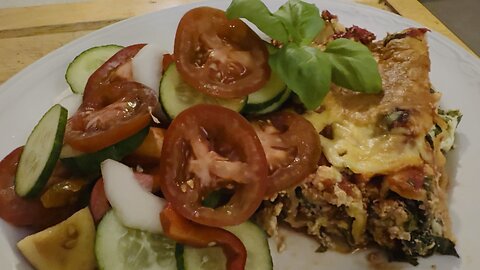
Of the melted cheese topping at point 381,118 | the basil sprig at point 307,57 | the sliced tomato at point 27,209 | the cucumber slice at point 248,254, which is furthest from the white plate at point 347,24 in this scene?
the basil sprig at point 307,57

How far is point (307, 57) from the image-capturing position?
197 centimetres

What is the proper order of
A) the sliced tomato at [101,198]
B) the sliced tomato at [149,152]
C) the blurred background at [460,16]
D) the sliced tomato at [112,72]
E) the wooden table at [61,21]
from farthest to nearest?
the blurred background at [460,16], the wooden table at [61,21], the sliced tomato at [112,72], the sliced tomato at [149,152], the sliced tomato at [101,198]

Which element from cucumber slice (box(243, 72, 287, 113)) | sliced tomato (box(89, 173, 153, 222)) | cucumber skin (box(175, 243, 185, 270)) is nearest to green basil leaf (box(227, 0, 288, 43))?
cucumber slice (box(243, 72, 287, 113))

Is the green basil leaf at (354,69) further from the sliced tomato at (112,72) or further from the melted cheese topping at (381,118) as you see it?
the sliced tomato at (112,72)

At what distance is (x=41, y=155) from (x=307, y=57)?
3.29ft

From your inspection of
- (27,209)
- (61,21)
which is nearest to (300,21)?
(27,209)

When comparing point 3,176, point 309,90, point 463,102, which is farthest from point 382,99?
point 3,176

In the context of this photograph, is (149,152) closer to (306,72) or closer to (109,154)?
(109,154)

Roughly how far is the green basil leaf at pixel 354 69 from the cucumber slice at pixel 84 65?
1.09 metres

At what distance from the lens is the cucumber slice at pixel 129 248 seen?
177 cm

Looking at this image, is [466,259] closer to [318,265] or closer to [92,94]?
[318,265]

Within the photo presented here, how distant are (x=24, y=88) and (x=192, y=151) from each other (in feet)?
3.74

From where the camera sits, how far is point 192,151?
73.4 inches

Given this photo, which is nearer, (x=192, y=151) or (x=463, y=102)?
(x=192, y=151)
